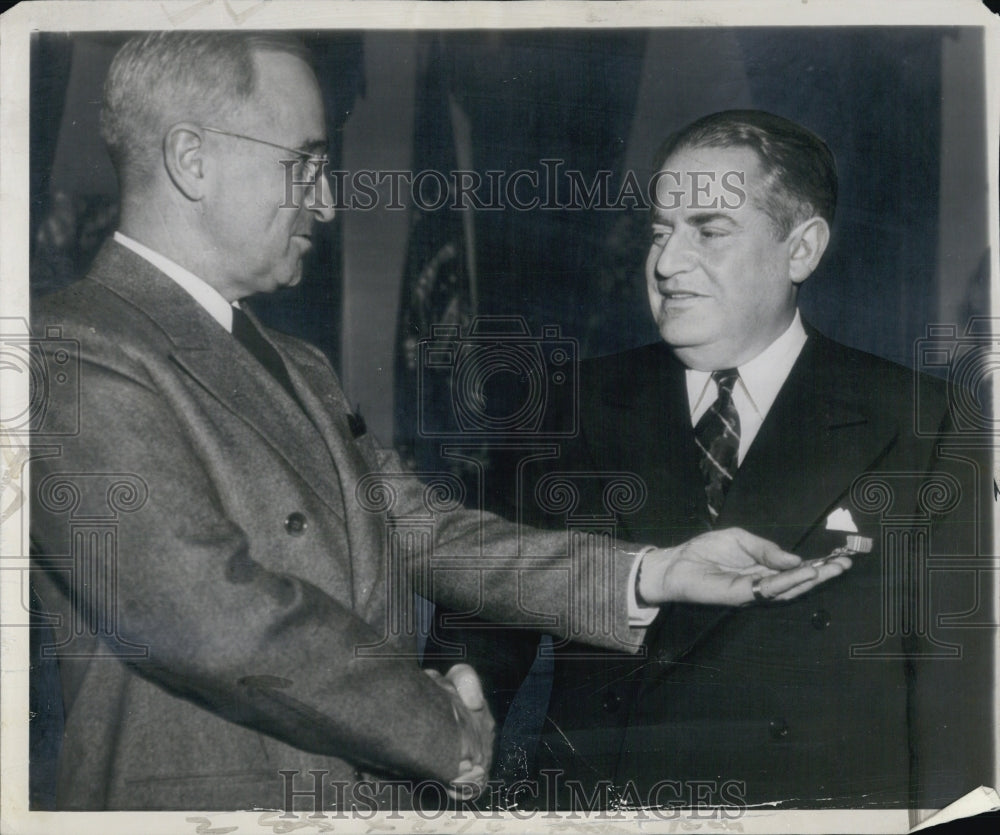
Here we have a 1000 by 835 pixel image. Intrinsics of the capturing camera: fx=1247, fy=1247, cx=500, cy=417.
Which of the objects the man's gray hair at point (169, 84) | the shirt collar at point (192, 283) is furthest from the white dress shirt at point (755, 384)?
the man's gray hair at point (169, 84)

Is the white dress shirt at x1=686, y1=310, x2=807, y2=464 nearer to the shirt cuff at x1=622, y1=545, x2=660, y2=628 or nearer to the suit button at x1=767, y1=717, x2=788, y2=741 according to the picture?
the shirt cuff at x1=622, y1=545, x2=660, y2=628

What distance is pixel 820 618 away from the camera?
3.74 m

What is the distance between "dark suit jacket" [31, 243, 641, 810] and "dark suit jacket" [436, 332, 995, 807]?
234 millimetres

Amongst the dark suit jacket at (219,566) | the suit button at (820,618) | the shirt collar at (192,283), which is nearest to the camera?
the dark suit jacket at (219,566)

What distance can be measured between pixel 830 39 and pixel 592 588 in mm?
1845

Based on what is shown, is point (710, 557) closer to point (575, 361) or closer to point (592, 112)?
point (575, 361)

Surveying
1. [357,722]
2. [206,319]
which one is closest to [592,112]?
[206,319]

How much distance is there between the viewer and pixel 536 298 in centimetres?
380

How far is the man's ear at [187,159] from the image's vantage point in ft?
12.0

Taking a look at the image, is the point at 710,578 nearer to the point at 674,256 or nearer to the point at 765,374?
the point at 765,374

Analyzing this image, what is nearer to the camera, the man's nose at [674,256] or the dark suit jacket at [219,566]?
the dark suit jacket at [219,566]

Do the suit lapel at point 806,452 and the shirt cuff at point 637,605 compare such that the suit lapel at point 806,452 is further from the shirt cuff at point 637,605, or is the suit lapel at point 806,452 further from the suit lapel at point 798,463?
the shirt cuff at point 637,605

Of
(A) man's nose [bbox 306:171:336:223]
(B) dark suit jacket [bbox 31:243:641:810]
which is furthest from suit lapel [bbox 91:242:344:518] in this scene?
(A) man's nose [bbox 306:171:336:223]

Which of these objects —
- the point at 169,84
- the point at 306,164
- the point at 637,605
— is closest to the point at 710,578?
the point at 637,605
